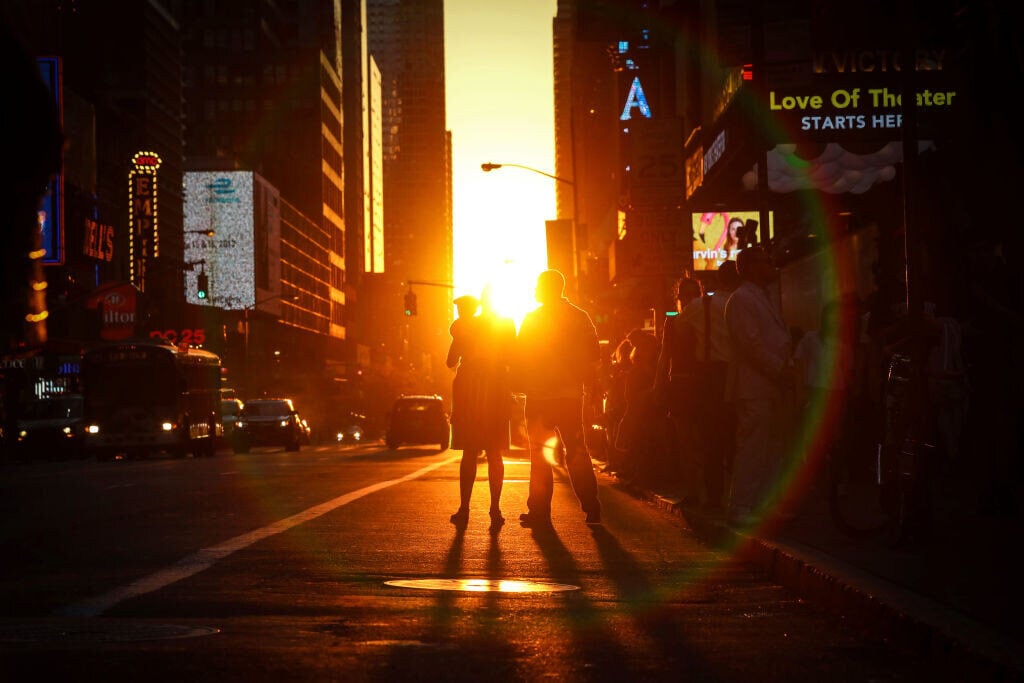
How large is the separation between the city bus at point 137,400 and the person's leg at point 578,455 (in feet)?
97.6

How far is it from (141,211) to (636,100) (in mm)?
32635

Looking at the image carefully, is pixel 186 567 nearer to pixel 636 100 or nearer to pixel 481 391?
pixel 481 391

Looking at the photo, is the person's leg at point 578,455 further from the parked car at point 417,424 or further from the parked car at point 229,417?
the parked car at point 229,417

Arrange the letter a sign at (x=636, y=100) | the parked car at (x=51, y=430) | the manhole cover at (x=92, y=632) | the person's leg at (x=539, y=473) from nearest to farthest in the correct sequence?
the manhole cover at (x=92, y=632)
the person's leg at (x=539, y=473)
the parked car at (x=51, y=430)
the letter a sign at (x=636, y=100)

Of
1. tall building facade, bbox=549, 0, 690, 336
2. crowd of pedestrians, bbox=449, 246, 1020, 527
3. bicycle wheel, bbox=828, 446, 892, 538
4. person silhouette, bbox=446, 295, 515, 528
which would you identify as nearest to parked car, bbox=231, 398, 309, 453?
tall building facade, bbox=549, 0, 690, 336

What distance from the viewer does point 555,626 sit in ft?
21.8

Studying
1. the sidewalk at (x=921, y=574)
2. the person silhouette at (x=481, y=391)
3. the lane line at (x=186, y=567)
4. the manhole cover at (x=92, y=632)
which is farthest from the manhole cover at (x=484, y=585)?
the person silhouette at (x=481, y=391)

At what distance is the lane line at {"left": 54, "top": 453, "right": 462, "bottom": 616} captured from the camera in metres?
7.01

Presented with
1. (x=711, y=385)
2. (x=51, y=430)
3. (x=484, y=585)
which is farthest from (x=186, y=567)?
(x=51, y=430)

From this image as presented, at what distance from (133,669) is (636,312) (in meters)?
58.8

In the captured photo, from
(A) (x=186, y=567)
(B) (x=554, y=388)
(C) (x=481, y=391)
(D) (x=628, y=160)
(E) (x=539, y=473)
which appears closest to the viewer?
(A) (x=186, y=567)

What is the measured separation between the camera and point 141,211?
277 ft

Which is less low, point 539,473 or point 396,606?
point 539,473

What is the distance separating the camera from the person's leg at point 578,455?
12.5m
